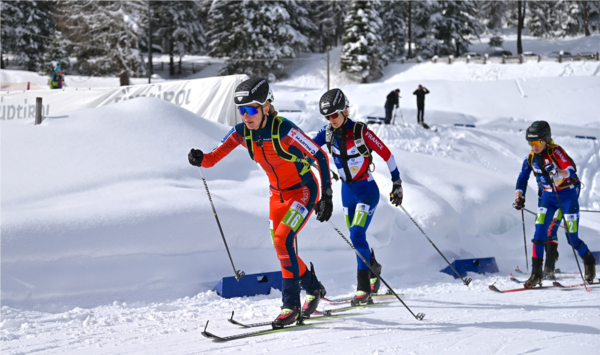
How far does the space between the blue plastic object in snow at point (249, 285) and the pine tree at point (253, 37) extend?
30269mm

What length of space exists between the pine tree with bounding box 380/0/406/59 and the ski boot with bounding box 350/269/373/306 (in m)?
40.0

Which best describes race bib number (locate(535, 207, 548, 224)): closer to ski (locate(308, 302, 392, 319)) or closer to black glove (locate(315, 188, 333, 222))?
ski (locate(308, 302, 392, 319))

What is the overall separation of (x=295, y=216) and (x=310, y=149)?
60 cm

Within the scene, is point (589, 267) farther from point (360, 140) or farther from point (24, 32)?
point (24, 32)

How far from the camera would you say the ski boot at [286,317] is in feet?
13.7

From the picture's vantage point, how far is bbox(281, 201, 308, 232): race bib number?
14.2 ft

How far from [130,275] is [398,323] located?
2.96 metres

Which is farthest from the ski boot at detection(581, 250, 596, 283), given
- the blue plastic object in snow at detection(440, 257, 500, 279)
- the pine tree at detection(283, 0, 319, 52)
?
the pine tree at detection(283, 0, 319, 52)

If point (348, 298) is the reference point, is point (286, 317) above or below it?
above

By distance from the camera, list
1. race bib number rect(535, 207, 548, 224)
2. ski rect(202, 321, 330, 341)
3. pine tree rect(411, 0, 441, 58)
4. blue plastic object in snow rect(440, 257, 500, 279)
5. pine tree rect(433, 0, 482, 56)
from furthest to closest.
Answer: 1. pine tree rect(433, 0, 482, 56)
2. pine tree rect(411, 0, 441, 58)
3. blue plastic object in snow rect(440, 257, 500, 279)
4. race bib number rect(535, 207, 548, 224)
5. ski rect(202, 321, 330, 341)

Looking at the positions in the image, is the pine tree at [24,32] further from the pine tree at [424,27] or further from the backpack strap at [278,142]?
the backpack strap at [278,142]

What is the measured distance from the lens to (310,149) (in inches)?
168

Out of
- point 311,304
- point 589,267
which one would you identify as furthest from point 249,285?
point 589,267

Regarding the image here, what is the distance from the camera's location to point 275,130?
4238 millimetres
